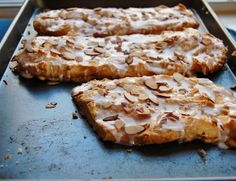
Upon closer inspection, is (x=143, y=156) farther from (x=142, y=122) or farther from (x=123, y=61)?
(x=123, y=61)

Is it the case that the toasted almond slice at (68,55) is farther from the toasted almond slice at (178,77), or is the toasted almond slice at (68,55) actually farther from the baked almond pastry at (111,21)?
the toasted almond slice at (178,77)

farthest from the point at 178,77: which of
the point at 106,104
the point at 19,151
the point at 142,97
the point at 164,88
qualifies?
the point at 19,151

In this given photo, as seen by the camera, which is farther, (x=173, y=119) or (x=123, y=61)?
(x=123, y=61)

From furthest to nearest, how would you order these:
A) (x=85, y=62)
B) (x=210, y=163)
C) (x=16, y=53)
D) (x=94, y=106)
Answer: (x=16, y=53) → (x=85, y=62) → (x=94, y=106) → (x=210, y=163)

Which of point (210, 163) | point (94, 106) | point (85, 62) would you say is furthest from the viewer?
point (85, 62)

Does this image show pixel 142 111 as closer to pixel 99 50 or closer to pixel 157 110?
pixel 157 110

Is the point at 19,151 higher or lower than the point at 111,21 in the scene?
lower

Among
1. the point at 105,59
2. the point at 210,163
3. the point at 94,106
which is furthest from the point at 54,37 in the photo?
the point at 210,163

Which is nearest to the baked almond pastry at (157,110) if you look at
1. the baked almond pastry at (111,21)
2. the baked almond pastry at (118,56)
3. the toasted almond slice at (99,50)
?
the baked almond pastry at (118,56)
